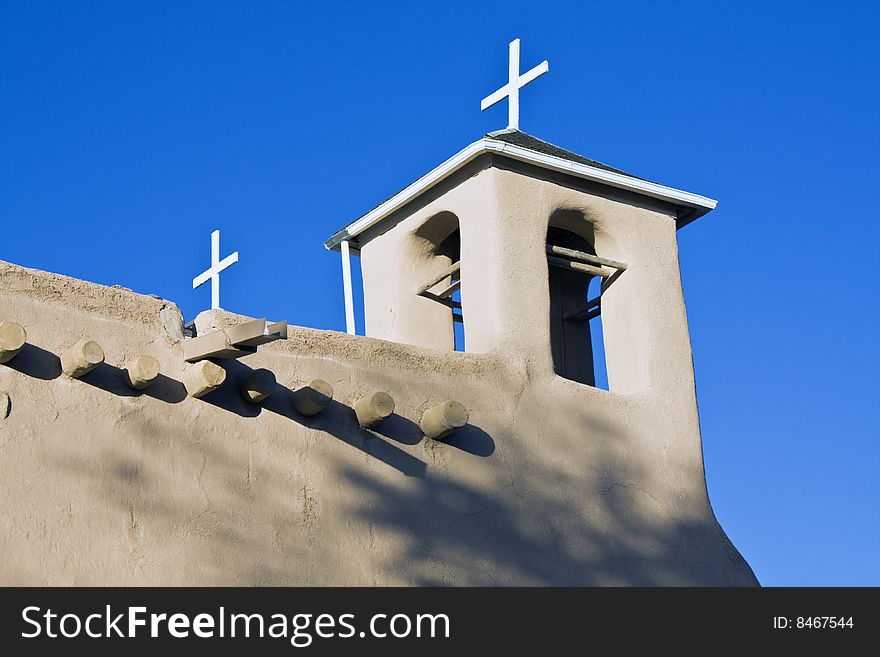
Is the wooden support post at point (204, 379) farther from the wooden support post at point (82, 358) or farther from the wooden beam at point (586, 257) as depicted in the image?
the wooden beam at point (586, 257)

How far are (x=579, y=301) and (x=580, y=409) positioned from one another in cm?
230

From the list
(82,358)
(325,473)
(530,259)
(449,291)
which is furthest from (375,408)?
(449,291)

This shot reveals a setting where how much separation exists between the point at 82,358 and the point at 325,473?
1.60 metres

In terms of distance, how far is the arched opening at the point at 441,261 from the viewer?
392 inches

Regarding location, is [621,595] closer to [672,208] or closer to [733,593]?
[733,593]

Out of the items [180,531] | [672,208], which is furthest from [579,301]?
[180,531]

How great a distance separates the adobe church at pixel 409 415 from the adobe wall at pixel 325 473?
0.5 inches

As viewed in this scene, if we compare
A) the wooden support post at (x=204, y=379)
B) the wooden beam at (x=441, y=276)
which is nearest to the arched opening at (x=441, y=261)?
the wooden beam at (x=441, y=276)

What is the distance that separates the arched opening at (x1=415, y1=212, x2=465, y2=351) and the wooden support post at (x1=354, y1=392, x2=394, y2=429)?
251 centimetres

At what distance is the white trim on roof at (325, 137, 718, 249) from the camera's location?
30.2 ft

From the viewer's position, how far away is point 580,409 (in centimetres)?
882

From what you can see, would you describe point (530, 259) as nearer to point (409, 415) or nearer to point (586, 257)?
point (586, 257)

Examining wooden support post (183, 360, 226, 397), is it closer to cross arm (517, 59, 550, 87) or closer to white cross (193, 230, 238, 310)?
white cross (193, 230, 238, 310)

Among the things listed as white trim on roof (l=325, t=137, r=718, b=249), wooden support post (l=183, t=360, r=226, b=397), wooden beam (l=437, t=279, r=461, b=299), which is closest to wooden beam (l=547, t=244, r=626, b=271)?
white trim on roof (l=325, t=137, r=718, b=249)
